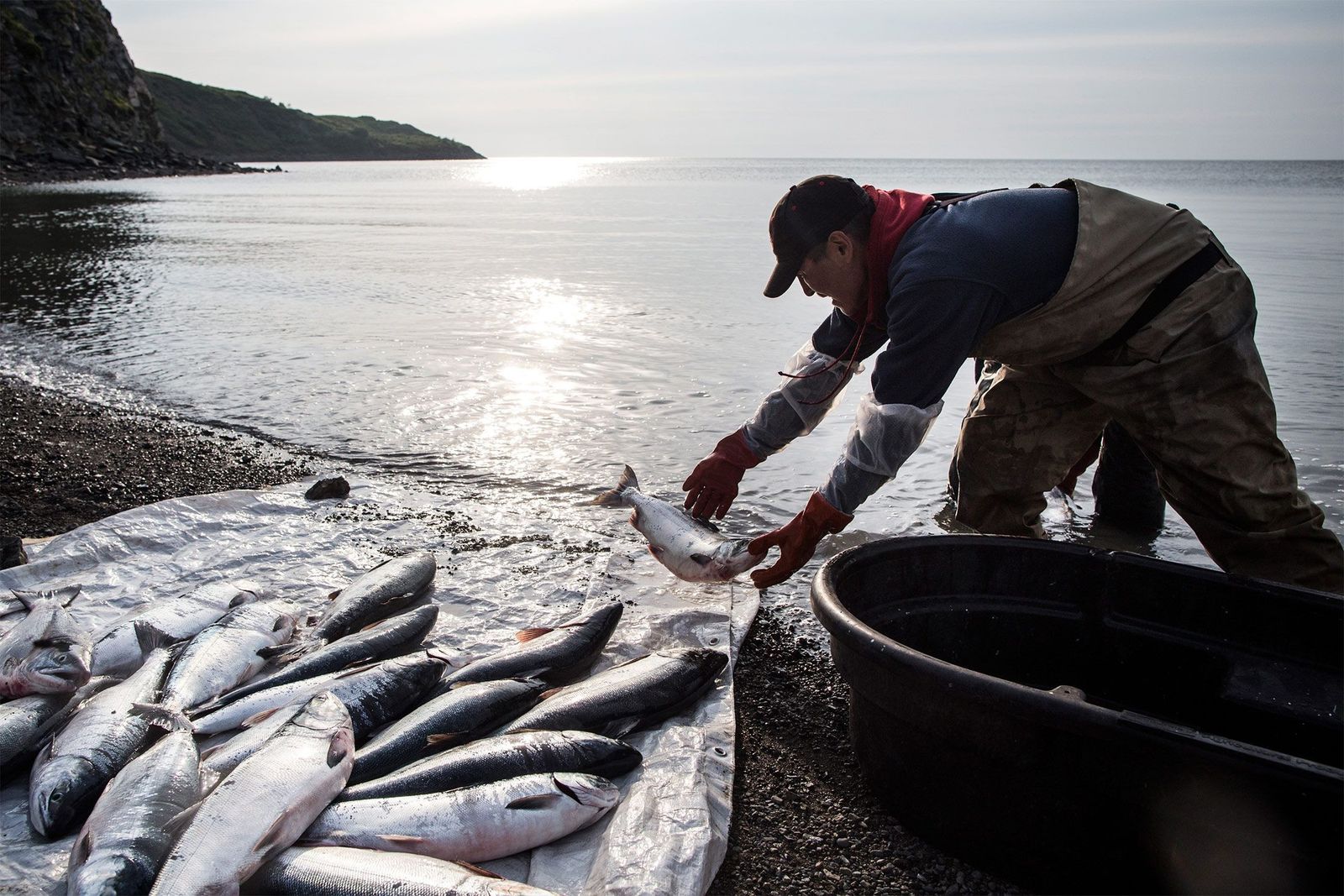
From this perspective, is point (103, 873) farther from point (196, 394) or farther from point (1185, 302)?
point (196, 394)

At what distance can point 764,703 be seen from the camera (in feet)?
13.0

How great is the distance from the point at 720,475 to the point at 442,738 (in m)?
2.03

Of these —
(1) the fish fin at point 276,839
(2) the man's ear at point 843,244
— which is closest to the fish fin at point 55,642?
(1) the fish fin at point 276,839

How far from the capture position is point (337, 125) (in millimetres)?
161625

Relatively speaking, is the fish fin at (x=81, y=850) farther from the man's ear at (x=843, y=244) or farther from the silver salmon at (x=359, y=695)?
the man's ear at (x=843, y=244)

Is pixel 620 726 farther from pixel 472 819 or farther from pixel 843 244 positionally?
pixel 843 244

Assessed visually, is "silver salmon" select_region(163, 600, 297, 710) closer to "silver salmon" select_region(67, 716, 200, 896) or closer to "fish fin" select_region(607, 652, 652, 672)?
"silver salmon" select_region(67, 716, 200, 896)

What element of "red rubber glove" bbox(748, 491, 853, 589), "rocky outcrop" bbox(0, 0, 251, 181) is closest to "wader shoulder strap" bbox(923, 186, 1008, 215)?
"red rubber glove" bbox(748, 491, 853, 589)

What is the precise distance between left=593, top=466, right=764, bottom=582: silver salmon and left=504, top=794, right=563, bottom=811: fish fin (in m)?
1.40

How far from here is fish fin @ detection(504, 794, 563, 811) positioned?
2826 mm

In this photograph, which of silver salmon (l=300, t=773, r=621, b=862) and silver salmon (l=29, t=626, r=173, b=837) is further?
silver salmon (l=29, t=626, r=173, b=837)

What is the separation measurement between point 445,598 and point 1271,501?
3704mm

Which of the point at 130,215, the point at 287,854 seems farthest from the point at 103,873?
the point at 130,215

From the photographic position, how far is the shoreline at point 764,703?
116 inches
